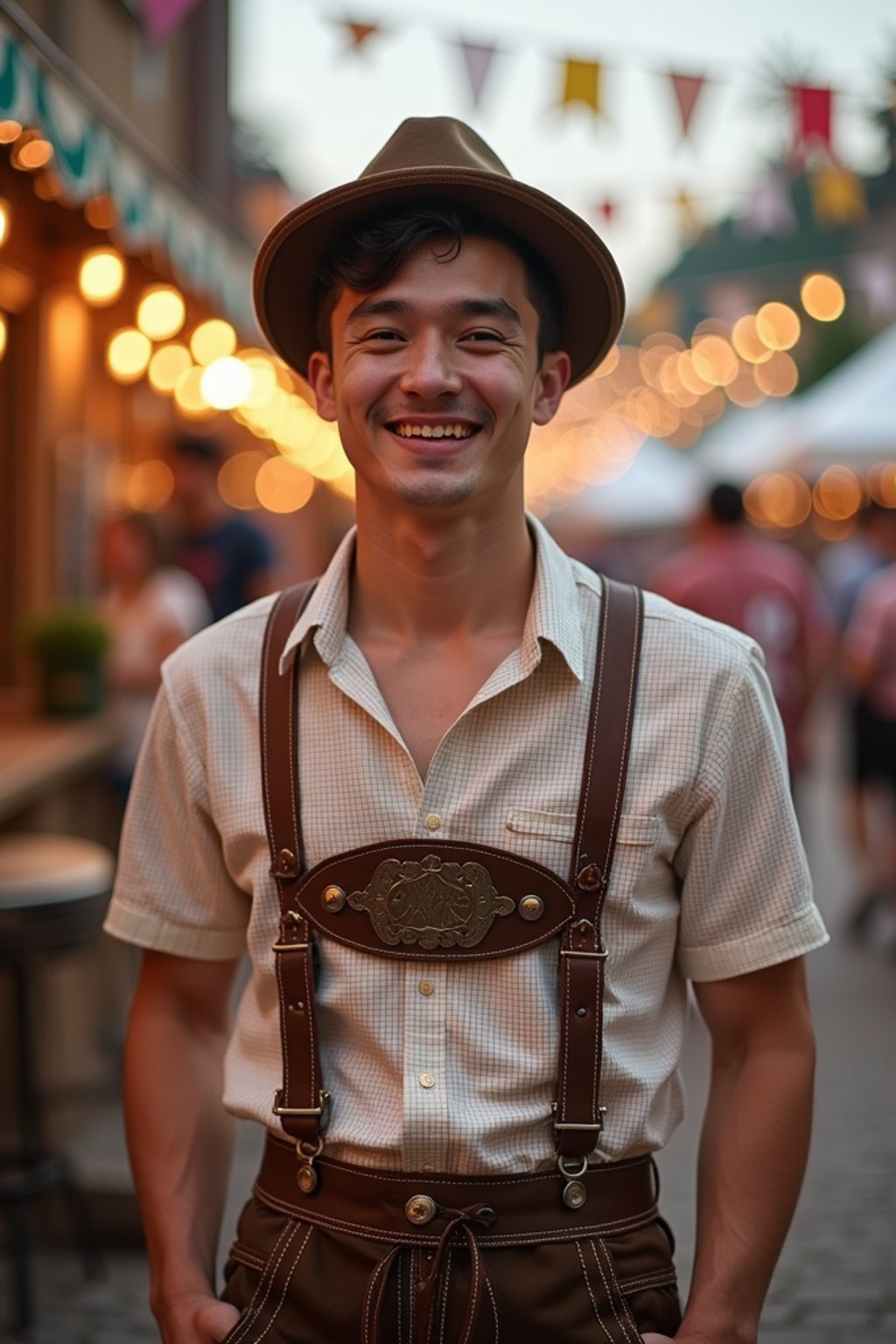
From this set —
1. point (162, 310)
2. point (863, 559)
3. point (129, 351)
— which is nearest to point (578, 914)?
point (162, 310)

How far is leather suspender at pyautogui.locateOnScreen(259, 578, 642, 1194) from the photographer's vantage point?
1.96m

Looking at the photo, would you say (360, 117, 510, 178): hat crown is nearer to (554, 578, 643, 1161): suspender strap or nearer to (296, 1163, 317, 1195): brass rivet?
(554, 578, 643, 1161): suspender strap

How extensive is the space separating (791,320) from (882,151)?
7.17 m

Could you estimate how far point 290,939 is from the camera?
6.70ft

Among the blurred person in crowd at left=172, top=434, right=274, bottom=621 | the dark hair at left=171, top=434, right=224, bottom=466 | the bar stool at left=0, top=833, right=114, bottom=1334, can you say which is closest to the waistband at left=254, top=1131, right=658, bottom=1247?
the bar stool at left=0, top=833, right=114, bottom=1334

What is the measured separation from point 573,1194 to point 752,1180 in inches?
9.5

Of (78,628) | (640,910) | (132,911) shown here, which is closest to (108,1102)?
(78,628)

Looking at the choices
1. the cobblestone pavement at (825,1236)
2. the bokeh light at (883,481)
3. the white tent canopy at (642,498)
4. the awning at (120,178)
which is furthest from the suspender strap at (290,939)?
the white tent canopy at (642,498)

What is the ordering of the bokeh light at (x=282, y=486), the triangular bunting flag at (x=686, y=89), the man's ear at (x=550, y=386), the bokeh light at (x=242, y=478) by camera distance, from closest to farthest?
the man's ear at (x=550, y=386)
the triangular bunting flag at (x=686, y=89)
the bokeh light at (x=242, y=478)
the bokeh light at (x=282, y=486)

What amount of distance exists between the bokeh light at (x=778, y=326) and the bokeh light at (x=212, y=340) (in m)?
12.1

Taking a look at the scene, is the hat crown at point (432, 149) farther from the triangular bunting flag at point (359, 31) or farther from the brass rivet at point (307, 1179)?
the triangular bunting flag at point (359, 31)

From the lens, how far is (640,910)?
203 centimetres

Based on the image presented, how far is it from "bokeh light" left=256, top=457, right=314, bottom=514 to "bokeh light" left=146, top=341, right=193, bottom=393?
501 inches

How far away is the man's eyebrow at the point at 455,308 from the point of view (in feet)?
6.74
